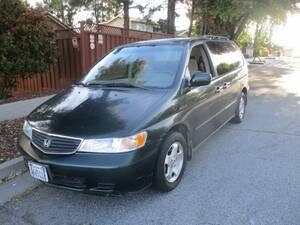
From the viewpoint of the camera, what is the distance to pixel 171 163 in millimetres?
3627

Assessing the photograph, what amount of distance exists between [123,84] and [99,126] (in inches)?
40.9

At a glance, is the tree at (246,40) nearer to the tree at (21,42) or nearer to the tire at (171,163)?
the tree at (21,42)

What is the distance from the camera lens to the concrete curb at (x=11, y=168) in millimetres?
4086

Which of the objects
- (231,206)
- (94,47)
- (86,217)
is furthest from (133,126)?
(94,47)

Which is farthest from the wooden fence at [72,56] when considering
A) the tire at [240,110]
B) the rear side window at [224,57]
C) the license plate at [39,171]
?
the license plate at [39,171]

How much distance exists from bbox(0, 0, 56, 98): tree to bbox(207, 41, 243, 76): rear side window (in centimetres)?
436

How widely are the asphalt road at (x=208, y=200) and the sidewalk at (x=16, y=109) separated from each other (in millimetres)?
3022

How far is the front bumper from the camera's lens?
295 cm

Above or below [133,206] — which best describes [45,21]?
above

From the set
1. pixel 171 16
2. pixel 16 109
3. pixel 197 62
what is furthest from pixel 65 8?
pixel 197 62

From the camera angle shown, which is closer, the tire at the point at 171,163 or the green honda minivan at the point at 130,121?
the green honda minivan at the point at 130,121

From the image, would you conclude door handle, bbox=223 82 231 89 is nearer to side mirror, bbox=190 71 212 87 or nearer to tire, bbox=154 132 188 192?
Result: side mirror, bbox=190 71 212 87

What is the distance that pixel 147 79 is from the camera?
159 inches

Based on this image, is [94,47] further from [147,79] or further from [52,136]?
[52,136]
